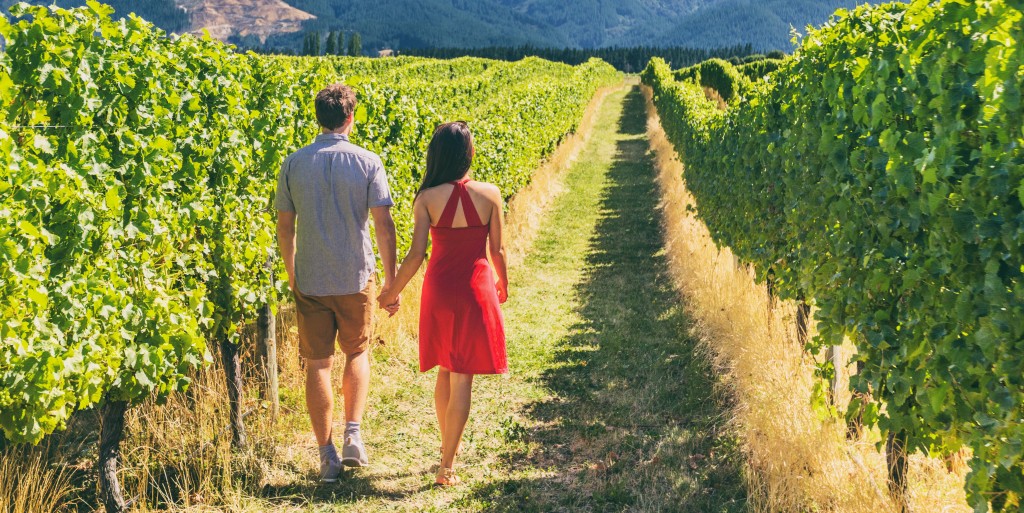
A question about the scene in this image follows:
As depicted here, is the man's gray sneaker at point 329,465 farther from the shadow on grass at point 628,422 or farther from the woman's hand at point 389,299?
the woman's hand at point 389,299

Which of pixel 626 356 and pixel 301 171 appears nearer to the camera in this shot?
pixel 301 171

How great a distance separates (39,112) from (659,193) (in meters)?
14.9

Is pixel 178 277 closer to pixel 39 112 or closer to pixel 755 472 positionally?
pixel 39 112

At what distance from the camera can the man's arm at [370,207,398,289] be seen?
4504 mm

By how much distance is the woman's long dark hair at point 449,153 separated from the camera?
4.42m

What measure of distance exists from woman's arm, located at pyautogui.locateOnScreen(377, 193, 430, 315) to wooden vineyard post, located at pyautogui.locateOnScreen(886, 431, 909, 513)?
2744mm

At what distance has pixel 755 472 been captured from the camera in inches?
188

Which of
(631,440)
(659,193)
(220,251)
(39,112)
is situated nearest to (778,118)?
(631,440)

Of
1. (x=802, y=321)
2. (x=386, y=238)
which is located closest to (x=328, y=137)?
(x=386, y=238)

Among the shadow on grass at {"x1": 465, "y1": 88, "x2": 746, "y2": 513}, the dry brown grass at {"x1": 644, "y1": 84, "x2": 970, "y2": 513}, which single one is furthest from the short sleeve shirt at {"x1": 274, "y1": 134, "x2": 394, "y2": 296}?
the dry brown grass at {"x1": 644, "y1": 84, "x2": 970, "y2": 513}

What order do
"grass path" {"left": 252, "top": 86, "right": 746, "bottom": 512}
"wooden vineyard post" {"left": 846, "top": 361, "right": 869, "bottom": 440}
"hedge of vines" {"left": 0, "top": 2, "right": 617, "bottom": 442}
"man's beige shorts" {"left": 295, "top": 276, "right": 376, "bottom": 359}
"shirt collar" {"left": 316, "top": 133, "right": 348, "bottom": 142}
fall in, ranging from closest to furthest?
"hedge of vines" {"left": 0, "top": 2, "right": 617, "bottom": 442} < "shirt collar" {"left": 316, "top": 133, "right": 348, "bottom": 142} < "man's beige shorts" {"left": 295, "top": 276, "right": 376, "bottom": 359} < "grass path" {"left": 252, "top": 86, "right": 746, "bottom": 512} < "wooden vineyard post" {"left": 846, "top": 361, "right": 869, "bottom": 440}

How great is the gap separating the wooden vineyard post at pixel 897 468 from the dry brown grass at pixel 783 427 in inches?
2.6

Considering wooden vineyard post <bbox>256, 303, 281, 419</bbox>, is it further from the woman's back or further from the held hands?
the woman's back

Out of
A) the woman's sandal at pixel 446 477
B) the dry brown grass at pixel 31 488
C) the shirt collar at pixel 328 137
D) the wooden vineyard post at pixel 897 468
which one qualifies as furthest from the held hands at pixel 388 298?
the wooden vineyard post at pixel 897 468
